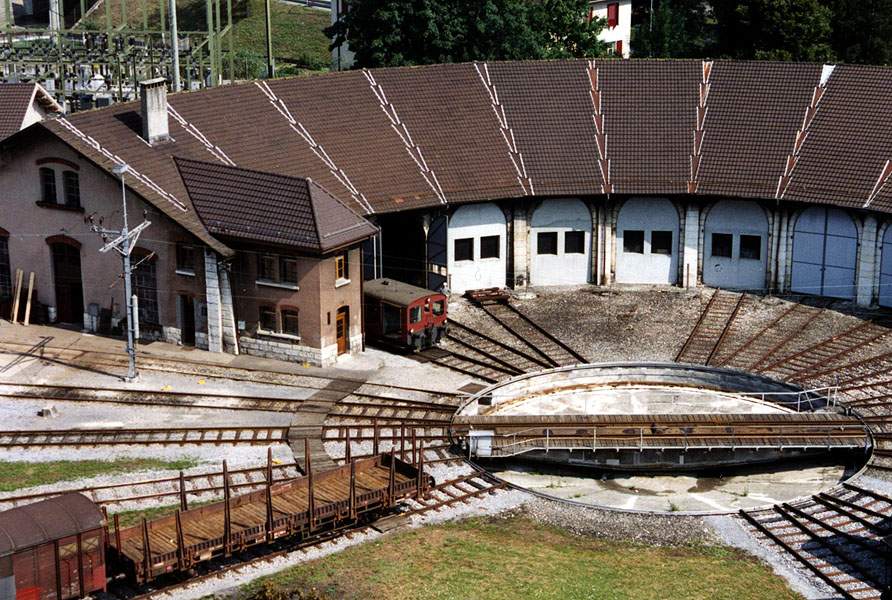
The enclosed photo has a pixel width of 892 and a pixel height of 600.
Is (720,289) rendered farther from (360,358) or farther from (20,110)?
(20,110)

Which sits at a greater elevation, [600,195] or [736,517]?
[600,195]

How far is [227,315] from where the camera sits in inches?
2530

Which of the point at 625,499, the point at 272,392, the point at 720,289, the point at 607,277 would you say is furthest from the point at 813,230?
the point at 272,392

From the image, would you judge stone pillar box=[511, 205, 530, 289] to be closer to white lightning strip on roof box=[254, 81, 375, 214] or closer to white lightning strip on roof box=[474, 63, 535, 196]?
white lightning strip on roof box=[474, 63, 535, 196]

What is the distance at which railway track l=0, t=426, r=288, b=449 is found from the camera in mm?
54781

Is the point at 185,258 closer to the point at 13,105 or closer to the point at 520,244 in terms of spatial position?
the point at 520,244

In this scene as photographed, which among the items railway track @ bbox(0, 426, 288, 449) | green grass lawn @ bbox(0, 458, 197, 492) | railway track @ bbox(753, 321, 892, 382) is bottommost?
green grass lawn @ bbox(0, 458, 197, 492)

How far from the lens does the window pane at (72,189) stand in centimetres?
6581

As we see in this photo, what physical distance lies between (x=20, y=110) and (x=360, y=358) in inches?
1043

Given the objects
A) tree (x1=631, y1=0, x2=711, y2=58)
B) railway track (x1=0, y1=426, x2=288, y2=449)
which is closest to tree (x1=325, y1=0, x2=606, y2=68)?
tree (x1=631, y1=0, x2=711, y2=58)

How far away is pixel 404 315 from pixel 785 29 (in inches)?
1962

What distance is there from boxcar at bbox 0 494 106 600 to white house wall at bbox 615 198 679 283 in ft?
132

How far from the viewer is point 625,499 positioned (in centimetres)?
5412

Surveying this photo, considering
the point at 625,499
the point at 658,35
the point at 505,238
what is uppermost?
the point at 658,35
